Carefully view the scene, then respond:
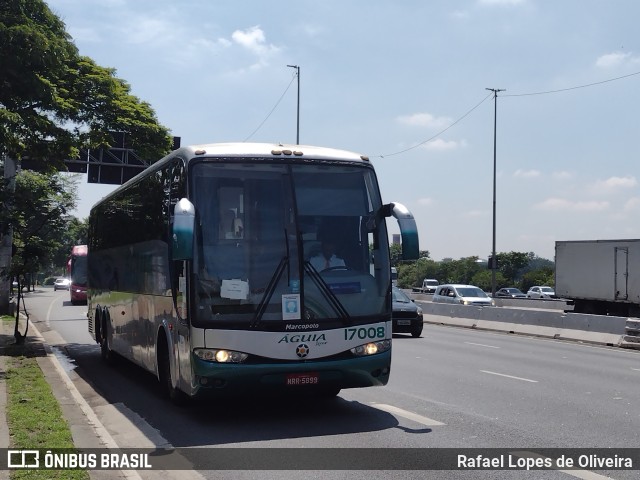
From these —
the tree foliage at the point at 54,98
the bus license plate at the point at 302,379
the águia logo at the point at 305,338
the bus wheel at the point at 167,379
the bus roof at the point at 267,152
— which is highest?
the tree foliage at the point at 54,98

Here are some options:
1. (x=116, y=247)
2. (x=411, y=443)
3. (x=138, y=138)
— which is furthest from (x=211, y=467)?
(x=138, y=138)

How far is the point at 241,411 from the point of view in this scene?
10.4m

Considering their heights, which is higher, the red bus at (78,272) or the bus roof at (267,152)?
the bus roof at (267,152)

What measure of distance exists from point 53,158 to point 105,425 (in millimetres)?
9751

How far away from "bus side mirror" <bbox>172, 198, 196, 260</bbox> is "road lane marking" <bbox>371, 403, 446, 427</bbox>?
338 centimetres

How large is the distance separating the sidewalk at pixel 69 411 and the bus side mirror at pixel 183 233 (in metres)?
2.09

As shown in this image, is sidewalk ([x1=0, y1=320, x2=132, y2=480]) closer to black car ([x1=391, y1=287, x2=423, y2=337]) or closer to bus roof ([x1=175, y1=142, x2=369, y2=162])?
bus roof ([x1=175, y1=142, x2=369, y2=162])

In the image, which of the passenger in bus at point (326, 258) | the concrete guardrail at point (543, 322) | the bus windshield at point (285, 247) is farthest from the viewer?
the concrete guardrail at point (543, 322)

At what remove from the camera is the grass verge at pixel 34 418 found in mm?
6680

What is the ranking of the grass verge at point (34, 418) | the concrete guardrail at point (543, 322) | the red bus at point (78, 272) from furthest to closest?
the red bus at point (78, 272) < the concrete guardrail at point (543, 322) < the grass verge at point (34, 418)

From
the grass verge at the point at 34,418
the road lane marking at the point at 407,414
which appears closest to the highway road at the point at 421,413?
the road lane marking at the point at 407,414

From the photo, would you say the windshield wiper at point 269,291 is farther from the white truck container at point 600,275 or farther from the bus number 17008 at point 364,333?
the white truck container at point 600,275

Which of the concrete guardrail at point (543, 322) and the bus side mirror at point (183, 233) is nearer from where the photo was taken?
the bus side mirror at point (183, 233)

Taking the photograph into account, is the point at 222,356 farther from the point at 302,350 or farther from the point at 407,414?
the point at 407,414
